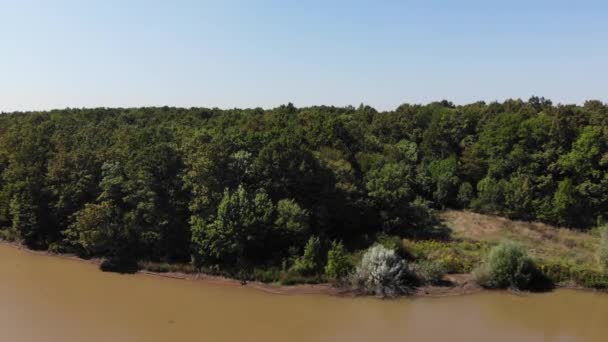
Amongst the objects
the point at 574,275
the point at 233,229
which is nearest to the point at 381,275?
the point at 233,229

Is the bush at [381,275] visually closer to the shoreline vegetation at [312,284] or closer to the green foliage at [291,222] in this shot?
the shoreline vegetation at [312,284]

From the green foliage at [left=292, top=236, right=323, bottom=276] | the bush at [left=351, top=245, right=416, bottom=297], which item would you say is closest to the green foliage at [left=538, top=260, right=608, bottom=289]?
the bush at [left=351, top=245, right=416, bottom=297]

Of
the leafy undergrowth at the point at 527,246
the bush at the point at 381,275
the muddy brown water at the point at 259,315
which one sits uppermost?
the leafy undergrowth at the point at 527,246

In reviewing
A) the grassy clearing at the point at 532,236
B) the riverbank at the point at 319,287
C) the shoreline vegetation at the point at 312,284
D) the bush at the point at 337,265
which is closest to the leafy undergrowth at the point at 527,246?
the grassy clearing at the point at 532,236

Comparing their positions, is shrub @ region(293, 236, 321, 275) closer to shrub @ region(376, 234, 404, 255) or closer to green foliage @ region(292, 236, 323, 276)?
green foliage @ region(292, 236, 323, 276)

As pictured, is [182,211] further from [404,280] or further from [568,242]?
[568,242]
